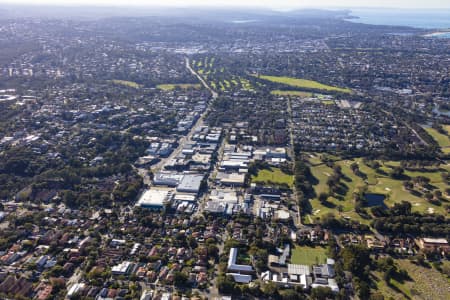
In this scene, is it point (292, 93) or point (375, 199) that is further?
point (292, 93)

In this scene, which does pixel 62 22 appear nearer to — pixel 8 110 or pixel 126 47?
pixel 126 47

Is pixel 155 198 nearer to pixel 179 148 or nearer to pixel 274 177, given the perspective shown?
pixel 179 148

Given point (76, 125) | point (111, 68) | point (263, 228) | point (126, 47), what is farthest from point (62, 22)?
point (263, 228)

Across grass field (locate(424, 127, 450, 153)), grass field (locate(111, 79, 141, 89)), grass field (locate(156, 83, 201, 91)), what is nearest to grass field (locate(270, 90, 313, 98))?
grass field (locate(156, 83, 201, 91))

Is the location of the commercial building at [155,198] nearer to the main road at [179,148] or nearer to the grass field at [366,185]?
the main road at [179,148]

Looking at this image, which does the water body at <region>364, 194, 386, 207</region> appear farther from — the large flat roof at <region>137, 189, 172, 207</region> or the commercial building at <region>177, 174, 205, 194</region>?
the large flat roof at <region>137, 189, 172, 207</region>

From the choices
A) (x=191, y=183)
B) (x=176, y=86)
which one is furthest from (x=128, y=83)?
(x=191, y=183)
